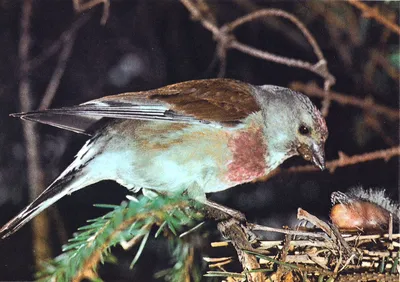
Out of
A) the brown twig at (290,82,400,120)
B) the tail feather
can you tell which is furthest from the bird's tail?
the brown twig at (290,82,400,120)

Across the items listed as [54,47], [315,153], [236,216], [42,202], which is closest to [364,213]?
[236,216]

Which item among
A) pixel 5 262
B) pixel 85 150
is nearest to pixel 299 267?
pixel 85 150

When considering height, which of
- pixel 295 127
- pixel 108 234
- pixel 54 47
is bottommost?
pixel 108 234

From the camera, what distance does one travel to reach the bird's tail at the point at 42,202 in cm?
109

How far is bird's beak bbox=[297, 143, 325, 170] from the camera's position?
1.37 meters

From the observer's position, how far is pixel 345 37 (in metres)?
1.96

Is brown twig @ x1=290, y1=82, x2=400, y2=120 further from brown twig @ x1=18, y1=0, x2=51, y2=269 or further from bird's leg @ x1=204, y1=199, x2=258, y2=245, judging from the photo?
brown twig @ x1=18, y1=0, x2=51, y2=269

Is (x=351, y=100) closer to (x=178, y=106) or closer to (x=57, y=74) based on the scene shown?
(x=178, y=106)

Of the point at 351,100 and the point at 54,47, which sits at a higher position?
the point at 54,47

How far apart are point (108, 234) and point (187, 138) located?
47cm

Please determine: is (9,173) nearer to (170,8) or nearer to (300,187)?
(170,8)

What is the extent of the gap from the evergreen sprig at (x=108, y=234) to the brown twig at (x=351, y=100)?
788mm

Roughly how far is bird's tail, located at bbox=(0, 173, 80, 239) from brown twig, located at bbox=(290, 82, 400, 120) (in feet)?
2.51

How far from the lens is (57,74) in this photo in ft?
5.57
